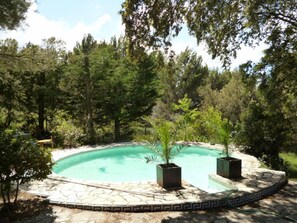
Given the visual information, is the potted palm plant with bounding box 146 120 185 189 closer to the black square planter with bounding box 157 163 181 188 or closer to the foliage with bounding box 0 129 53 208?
the black square planter with bounding box 157 163 181 188

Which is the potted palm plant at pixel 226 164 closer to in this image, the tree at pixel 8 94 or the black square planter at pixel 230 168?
the black square planter at pixel 230 168

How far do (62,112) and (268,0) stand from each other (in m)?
14.4

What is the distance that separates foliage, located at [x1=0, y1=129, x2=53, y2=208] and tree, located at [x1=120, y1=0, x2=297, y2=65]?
128 inches

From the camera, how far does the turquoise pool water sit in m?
9.81

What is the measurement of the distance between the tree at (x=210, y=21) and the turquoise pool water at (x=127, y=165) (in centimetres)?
412

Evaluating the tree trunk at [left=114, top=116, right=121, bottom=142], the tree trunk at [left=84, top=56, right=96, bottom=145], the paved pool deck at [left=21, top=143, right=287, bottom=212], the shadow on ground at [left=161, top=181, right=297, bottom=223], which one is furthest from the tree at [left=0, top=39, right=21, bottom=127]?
the shadow on ground at [left=161, top=181, right=297, bottom=223]

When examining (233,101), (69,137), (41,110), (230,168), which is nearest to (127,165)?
(69,137)

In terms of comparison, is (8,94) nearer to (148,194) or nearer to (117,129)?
(117,129)

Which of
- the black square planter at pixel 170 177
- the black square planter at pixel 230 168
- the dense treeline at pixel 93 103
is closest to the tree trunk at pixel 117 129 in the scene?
the dense treeline at pixel 93 103

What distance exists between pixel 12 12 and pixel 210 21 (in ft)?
19.4

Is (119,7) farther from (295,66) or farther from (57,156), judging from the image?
(57,156)

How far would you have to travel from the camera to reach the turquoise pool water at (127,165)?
386 inches

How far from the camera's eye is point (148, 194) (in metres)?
6.36

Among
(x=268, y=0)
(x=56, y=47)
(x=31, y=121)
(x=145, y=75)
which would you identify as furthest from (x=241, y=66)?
(x=31, y=121)
